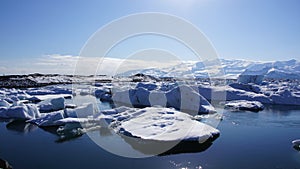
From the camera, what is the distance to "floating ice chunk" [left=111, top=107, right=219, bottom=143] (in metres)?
6.95

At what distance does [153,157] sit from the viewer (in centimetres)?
605

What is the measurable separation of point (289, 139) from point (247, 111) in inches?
214

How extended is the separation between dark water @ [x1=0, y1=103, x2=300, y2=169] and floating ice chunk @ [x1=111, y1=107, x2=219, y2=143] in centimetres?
49

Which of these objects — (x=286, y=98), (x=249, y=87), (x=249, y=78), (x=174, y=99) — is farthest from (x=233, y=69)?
(x=174, y=99)

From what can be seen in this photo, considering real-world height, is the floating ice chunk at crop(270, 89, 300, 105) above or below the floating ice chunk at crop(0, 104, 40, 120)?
below

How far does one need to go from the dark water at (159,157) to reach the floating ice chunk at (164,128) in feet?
1.60

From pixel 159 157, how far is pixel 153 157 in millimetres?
143

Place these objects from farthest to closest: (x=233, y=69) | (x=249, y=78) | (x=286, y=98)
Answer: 1. (x=233, y=69)
2. (x=249, y=78)
3. (x=286, y=98)

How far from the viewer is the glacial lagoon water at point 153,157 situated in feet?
18.3

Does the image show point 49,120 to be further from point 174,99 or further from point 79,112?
point 174,99

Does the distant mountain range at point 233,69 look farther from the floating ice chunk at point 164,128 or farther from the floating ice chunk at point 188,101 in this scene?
the floating ice chunk at point 164,128

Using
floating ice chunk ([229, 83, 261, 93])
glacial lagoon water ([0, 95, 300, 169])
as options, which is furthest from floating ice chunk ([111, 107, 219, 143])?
floating ice chunk ([229, 83, 261, 93])

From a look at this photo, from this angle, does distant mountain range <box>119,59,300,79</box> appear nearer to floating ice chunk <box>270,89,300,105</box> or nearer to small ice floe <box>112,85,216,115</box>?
floating ice chunk <box>270,89,300,105</box>

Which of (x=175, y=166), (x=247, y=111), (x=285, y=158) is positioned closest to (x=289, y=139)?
(x=285, y=158)
